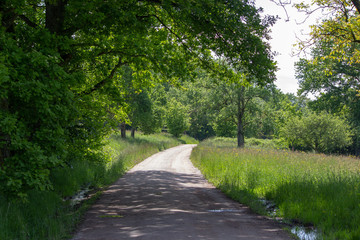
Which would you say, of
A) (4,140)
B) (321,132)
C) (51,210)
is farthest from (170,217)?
(321,132)

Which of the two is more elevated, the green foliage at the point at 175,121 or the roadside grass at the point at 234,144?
the green foliage at the point at 175,121

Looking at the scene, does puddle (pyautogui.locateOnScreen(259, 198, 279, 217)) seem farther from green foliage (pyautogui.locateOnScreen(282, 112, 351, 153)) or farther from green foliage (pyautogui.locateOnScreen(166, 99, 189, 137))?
green foliage (pyautogui.locateOnScreen(166, 99, 189, 137))

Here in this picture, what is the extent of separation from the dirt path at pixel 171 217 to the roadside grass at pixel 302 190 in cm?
73

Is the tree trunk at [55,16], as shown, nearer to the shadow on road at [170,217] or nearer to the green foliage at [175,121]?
the shadow on road at [170,217]

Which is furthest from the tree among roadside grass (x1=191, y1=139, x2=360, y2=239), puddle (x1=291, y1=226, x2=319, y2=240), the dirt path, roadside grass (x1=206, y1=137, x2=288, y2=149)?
roadside grass (x1=206, y1=137, x2=288, y2=149)

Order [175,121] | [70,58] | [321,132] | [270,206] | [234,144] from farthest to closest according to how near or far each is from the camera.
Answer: [175,121] → [234,144] → [321,132] → [70,58] → [270,206]

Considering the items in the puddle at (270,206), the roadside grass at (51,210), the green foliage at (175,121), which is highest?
the green foliage at (175,121)

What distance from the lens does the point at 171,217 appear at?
7.44 m

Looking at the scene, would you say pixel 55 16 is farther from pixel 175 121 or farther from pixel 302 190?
pixel 175 121

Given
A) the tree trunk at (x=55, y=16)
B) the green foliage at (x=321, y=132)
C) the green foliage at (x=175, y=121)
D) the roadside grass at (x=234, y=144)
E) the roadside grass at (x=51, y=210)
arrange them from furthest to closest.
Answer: the green foliage at (x=175, y=121)
the roadside grass at (x=234, y=144)
the green foliage at (x=321, y=132)
the tree trunk at (x=55, y=16)
the roadside grass at (x=51, y=210)

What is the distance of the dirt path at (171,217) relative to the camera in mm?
6012

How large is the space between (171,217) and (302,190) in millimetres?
3846

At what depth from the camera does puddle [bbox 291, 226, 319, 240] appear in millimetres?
5957

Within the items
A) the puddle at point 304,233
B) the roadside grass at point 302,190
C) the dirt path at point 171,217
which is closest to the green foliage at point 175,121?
the roadside grass at point 302,190
